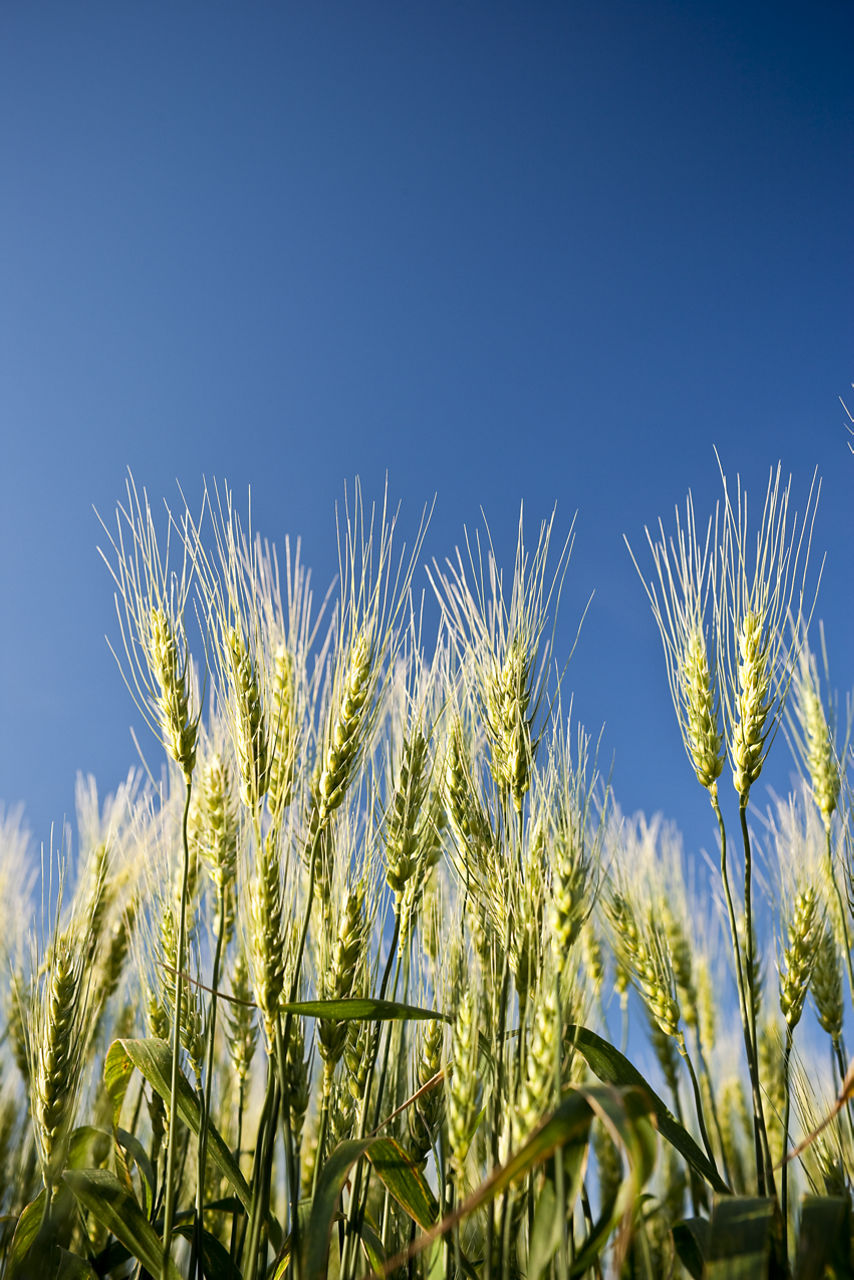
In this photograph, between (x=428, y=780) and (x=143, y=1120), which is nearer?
(x=428, y=780)

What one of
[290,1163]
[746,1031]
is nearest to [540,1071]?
[290,1163]

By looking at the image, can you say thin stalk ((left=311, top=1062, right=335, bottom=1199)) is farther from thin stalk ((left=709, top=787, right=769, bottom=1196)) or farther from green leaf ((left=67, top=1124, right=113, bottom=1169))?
thin stalk ((left=709, top=787, right=769, bottom=1196))

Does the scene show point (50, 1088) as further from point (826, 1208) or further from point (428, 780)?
point (826, 1208)

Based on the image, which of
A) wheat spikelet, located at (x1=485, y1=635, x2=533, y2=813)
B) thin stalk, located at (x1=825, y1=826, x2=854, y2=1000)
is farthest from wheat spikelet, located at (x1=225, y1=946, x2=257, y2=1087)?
thin stalk, located at (x1=825, y1=826, x2=854, y2=1000)

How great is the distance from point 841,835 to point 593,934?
110cm

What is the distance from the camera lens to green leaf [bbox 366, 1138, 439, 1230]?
55.0 inches

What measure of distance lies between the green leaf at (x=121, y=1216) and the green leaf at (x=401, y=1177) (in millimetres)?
380

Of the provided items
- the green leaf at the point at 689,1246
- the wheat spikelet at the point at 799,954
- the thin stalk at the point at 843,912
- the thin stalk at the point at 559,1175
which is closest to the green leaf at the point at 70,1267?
the thin stalk at the point at 559,1175

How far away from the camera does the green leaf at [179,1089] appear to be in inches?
56.9

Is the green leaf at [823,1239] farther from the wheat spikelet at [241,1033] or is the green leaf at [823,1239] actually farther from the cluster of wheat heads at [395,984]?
the wheat spikelet at [241,1033]

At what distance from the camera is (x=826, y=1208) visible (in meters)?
1.05

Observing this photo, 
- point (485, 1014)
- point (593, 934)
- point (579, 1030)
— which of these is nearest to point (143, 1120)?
point (593, 934)

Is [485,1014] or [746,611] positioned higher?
[746,611]

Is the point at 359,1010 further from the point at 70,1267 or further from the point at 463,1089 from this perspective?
the point at 70,1267
